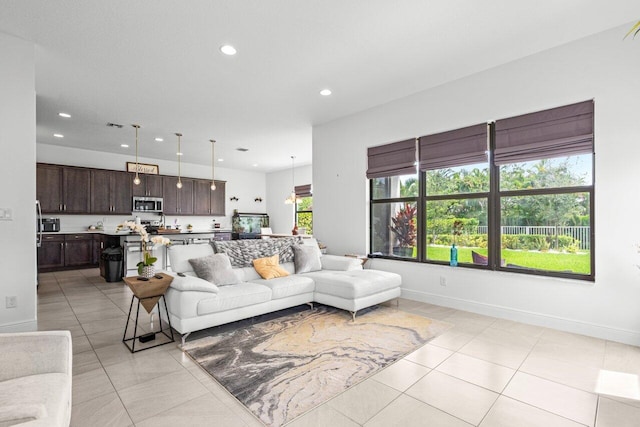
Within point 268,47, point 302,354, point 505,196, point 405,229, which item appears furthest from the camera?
point 405,229

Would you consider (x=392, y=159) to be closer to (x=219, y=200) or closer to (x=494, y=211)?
(x=494, y=211)

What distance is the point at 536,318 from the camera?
141 inches

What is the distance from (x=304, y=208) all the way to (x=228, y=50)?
7.11 meters

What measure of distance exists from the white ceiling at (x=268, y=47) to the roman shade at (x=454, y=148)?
738 mm

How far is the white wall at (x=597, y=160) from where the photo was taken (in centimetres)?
306

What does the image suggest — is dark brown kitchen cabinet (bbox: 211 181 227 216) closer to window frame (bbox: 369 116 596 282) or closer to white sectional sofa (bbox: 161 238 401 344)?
white sectional sofa (bbox: 161 238 401 344)

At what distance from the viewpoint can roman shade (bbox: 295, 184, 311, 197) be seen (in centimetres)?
990

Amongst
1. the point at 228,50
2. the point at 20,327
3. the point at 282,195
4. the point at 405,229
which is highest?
the point at 228,50

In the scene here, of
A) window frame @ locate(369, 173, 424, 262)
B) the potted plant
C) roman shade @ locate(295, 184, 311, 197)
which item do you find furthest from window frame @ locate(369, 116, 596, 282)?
roman shade @ locate(295, 184, 311, 197)

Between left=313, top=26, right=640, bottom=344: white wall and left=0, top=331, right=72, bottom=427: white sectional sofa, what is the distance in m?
4.14

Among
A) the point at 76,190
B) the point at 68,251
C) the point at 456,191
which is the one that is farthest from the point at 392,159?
the point at 68,251

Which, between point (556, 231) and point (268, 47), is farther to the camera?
point (556, 231)

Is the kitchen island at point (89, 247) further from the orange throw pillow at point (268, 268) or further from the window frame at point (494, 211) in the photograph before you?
the window frame at point (494, 211)

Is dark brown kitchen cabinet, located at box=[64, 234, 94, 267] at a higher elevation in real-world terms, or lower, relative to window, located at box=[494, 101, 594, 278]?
lower
